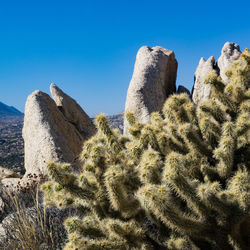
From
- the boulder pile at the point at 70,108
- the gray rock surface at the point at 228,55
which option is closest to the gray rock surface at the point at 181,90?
the boulder pile at the point at 70,108

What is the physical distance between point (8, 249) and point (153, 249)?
2.47 m

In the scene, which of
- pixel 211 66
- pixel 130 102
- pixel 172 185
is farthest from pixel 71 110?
pixel 172 185

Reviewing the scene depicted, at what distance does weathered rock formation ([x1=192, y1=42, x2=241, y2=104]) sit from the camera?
9.38 m

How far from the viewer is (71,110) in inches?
429

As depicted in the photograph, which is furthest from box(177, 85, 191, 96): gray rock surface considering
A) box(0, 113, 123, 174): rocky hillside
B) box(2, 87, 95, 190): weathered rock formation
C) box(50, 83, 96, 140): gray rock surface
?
box(2, 87, 95, 190): weathered rock formation

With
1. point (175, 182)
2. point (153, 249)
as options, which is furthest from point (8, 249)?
point (175, 182)

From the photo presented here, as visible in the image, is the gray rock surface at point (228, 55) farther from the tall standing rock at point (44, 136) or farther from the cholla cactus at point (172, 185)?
the tall standing rock at point (44, 136)

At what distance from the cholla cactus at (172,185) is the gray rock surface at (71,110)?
6.36m

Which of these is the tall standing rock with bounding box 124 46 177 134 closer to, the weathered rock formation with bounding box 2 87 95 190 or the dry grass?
the weathered rock formation with bounding box 2 87 95 190

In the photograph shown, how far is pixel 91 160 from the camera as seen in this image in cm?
376

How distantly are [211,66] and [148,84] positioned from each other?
231cm

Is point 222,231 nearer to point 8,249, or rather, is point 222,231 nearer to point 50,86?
point 8,249

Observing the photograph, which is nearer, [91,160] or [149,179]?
[149,179]

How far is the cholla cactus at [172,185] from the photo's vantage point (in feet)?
9.76
